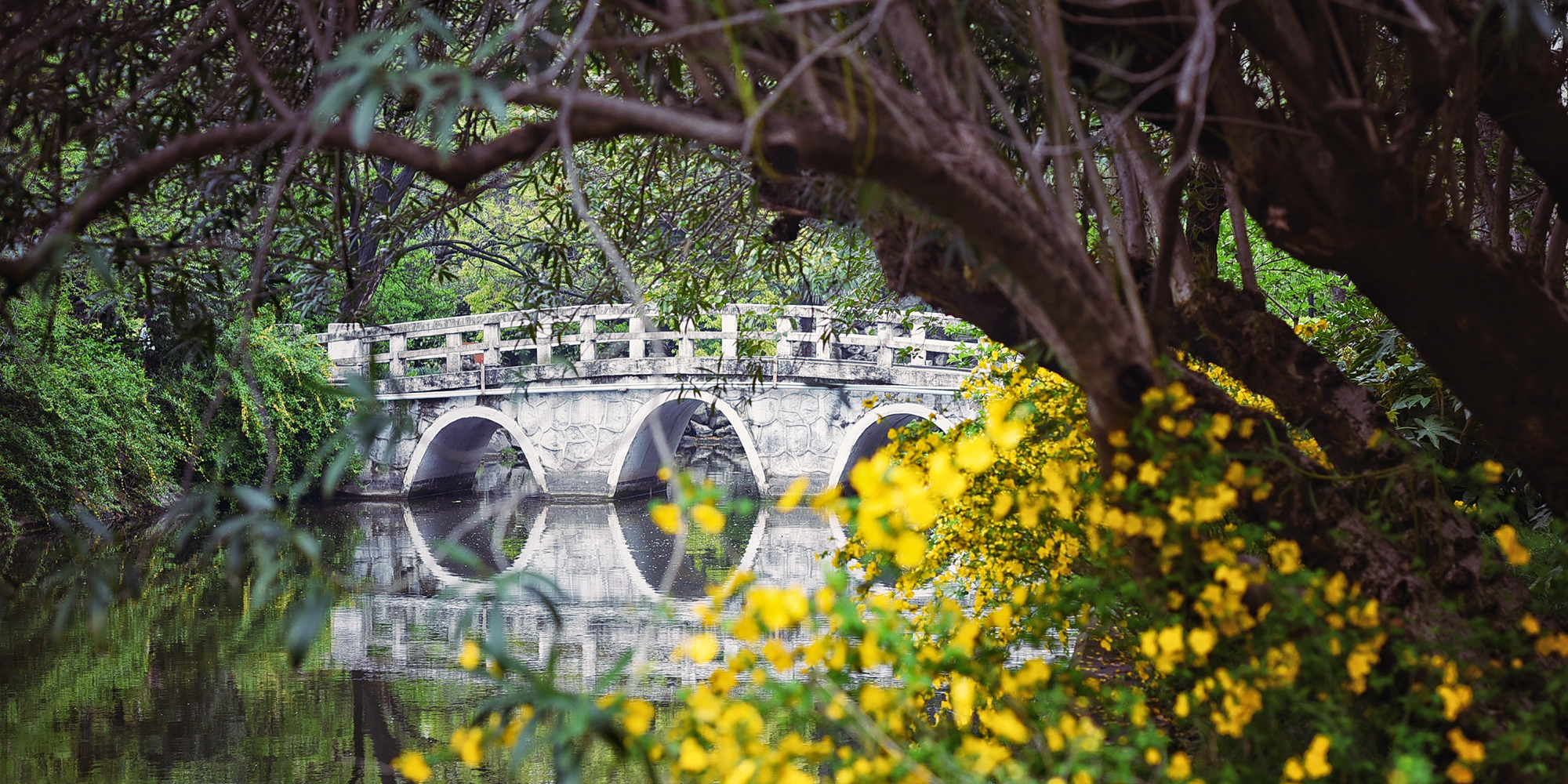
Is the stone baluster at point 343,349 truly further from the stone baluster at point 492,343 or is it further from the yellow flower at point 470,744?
the yellow flower at point 470,744

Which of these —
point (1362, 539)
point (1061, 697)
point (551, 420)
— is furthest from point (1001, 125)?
point (551, 420)

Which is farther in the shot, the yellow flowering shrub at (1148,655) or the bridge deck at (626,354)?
the bridge deck at (626,354)

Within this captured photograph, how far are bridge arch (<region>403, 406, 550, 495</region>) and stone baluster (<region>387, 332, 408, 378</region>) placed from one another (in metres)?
1.00

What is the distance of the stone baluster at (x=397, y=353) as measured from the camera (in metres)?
18.2

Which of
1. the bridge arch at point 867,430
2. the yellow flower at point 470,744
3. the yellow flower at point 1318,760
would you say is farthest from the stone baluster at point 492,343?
the yellow flower at point 1318,760

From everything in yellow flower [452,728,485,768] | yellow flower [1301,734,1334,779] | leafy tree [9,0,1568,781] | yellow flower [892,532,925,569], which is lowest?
yellow flower [1301,734,1334,779]

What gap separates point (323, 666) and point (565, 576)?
371 cm

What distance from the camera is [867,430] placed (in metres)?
16.9

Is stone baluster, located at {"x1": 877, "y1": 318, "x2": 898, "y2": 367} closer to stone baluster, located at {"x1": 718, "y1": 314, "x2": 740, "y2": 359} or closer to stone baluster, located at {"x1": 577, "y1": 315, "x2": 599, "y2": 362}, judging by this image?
stone baluster, located at {"x1": 718, "y1": 314, "x2": 740, "y2": 359}

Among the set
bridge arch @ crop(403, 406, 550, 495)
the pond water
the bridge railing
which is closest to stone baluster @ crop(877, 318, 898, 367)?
the bridge railing

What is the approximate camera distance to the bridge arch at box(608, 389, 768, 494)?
17.3 meters

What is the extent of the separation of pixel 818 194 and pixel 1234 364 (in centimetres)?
112

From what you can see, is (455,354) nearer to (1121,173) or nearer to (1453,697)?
(1121,173)

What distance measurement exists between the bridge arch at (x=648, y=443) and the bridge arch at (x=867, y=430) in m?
1.25
